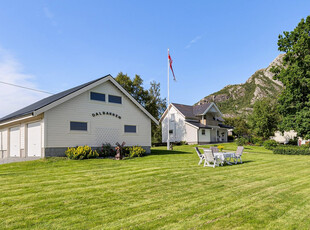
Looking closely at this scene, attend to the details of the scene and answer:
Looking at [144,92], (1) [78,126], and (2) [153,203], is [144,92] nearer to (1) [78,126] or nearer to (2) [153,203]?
(1) [78,126]

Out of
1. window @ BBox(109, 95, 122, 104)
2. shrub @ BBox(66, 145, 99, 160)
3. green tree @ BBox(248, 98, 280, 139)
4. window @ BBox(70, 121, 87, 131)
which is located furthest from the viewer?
green tree @ BBox(248, 98, 280, 139)

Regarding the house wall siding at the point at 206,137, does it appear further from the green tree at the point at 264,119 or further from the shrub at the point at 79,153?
the shrub at the point at 79,153

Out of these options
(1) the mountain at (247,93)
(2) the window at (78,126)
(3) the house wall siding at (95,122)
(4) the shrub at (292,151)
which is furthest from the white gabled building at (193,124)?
(1) the mountain at (247,93)

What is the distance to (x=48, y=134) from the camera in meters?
16.3

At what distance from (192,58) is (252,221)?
2432 cm

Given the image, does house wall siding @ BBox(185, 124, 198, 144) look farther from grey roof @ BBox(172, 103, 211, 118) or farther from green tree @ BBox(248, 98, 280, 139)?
green tree @ BBox(248, 98, 280, 139)

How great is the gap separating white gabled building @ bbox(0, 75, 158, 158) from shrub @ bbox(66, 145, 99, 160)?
71 cm

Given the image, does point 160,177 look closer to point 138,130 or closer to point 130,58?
point 138,130

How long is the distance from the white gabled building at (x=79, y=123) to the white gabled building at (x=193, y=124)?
19.8 m

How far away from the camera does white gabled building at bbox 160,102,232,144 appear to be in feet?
134

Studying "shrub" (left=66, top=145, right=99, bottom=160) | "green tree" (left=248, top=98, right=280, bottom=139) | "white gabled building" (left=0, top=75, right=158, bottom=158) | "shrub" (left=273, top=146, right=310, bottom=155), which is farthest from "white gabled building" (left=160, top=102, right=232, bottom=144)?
"shrub" (left=66, top=145, right=99, bottom=160)

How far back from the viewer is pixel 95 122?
61.9ft

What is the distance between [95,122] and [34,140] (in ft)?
15.8

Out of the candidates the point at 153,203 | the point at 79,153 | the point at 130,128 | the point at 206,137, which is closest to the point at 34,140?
the point at 79,153
